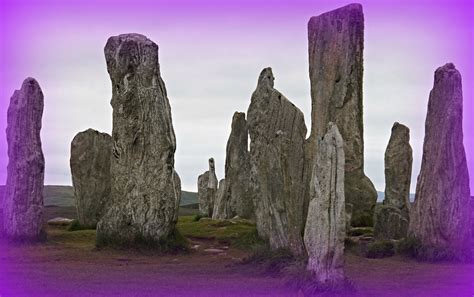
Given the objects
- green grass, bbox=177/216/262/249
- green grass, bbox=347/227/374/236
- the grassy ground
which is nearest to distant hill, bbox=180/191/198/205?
green grass, bbox=177/216/262/249

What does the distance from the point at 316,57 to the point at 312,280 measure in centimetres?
1469

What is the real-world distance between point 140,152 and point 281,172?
4572 mm

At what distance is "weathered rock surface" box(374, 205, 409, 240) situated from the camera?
19.4 m

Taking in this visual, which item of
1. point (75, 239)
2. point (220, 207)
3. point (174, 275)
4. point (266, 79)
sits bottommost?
point (174, 275)

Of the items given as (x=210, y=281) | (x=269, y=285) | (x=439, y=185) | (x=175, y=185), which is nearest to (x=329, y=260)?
(x=269, y=285)

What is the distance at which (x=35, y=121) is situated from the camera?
62.8ft

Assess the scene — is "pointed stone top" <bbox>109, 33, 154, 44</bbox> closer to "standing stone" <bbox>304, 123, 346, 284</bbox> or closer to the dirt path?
the dirt path

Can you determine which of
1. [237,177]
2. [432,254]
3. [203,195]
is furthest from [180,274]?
[203,195]

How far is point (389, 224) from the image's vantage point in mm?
19578

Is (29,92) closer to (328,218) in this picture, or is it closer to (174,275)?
(174,275)

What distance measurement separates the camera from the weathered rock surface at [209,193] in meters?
32.6

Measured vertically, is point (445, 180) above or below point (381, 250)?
above

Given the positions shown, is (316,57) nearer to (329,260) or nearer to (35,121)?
(35,121)

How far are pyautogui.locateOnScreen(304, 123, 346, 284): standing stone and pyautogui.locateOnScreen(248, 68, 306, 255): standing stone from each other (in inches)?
128
